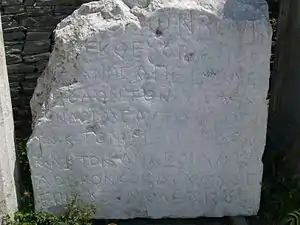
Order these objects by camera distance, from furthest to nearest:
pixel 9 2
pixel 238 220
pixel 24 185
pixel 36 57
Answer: pixel 36 57
pixel 9 2
pixel 24 185
pixel 238 220

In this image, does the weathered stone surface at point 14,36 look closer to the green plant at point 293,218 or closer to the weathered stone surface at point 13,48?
the weathered stone surface at point 13,48

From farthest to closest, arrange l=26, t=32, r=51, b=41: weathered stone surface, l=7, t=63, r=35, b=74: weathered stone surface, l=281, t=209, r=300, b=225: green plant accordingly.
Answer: l=7, t=63, r=35, b=74: weathered stone surface, l=26, t=32, r=51, b=41: weathered stone surface, l=281, t=209, r=300, b=225: green plant

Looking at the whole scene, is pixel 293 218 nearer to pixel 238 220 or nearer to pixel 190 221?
pixel 238 220

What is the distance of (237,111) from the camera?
4289mm

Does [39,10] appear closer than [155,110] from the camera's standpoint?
No

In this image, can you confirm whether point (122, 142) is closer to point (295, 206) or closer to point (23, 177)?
point (23, 177)

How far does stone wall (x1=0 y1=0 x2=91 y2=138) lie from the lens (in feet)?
17.5

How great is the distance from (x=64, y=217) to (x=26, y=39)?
181 centimetres

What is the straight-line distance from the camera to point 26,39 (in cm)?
541

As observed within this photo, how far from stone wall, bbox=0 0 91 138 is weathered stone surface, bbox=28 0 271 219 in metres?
0.97

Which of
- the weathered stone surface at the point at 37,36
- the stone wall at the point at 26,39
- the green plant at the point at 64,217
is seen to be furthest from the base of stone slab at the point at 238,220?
the weathered stone surface at the point at 37,36

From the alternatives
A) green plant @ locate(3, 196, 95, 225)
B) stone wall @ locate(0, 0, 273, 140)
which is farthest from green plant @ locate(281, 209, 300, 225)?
stone wall @ locate(0, 0, 273, 140)

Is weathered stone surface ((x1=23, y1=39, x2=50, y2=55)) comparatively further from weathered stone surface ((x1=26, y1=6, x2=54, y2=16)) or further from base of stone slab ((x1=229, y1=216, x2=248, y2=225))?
base of stone slab ((x1=229, y1=216, x2=248, y2=225))

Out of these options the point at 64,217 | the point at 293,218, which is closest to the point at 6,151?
the point at 64,217
